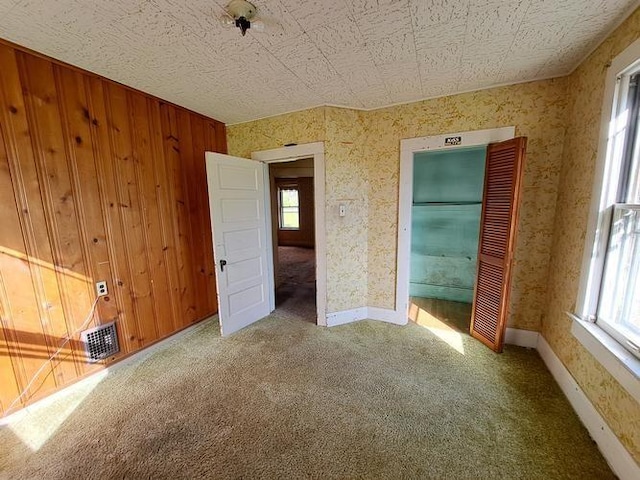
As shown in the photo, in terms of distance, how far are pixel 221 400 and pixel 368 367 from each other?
1175 millimetres

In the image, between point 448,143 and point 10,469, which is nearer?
point 10,469

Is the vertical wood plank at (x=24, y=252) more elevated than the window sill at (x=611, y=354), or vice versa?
the vertical wood plank at (x=24, y=252)

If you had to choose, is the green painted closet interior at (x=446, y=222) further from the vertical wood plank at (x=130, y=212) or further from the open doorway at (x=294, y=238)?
the vertical wood plank at (x=130, y=212)

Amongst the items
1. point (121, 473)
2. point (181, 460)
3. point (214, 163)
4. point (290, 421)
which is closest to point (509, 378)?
point (290, 421)

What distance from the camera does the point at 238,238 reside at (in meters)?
2.77

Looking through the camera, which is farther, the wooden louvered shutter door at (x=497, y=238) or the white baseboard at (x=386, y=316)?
the white baseboard at (x=386, y=316)

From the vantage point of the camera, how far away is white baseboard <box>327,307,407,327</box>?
2857 mm

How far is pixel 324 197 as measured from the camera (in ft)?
8.74

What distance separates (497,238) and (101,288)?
11.2 feet

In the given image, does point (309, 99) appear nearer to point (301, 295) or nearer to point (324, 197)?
point (324, 197)

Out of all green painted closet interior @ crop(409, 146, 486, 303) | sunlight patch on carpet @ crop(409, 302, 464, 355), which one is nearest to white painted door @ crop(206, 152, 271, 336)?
sunlight patch on carpet @ crop(409, 302, 464, 355)

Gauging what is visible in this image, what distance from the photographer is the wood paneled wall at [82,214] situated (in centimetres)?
163

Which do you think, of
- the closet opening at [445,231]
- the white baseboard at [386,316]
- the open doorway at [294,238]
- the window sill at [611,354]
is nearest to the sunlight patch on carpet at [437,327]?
the closet opening at [445,231]

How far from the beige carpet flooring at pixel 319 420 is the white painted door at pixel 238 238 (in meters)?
0.54
